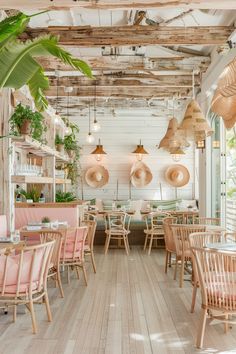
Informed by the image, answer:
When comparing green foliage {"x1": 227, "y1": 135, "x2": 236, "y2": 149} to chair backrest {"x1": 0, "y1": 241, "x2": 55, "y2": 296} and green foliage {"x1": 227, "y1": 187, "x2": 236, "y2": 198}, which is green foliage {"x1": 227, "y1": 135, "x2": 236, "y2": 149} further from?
chair backrest {"x1": 0, "y1": 241, "x2": 55, "y2": 296}

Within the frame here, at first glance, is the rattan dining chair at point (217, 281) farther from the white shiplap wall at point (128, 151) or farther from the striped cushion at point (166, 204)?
the white shiplap wall at point (128, 151)

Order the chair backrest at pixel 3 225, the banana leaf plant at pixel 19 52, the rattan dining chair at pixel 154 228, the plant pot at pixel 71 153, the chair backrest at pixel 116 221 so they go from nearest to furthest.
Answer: the banana leaf plant at pixel 19 52 < the chair backrest at pixel 3 225 < the chair backrest at pixel 116 221 < the rattan dining chair at pixel 154 228 < the plant pot at pixel 71 153

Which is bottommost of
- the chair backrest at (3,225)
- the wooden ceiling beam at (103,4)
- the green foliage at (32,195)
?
the chair backrest at (3,225)

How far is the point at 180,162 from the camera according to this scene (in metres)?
13.3

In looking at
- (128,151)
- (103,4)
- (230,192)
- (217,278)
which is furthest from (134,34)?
(128,151)

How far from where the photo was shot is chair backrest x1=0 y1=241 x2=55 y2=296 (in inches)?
159

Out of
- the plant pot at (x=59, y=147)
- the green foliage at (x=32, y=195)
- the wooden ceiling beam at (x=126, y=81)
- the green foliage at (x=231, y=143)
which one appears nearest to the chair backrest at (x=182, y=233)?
the green foliage at (x=231, y=143)

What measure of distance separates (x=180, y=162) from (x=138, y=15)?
7630 mm

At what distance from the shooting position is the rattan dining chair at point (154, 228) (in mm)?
9688

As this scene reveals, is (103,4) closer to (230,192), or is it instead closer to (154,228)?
(230,192)

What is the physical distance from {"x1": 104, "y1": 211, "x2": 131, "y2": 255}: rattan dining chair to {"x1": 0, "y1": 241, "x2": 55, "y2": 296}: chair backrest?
5.05 meters

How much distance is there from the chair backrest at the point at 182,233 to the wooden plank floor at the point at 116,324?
0.54 m

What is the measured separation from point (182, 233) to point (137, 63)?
11.8 ft

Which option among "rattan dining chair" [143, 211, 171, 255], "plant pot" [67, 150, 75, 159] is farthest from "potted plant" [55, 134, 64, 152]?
"rattan dining chair" [143, 211, 171, 255]
